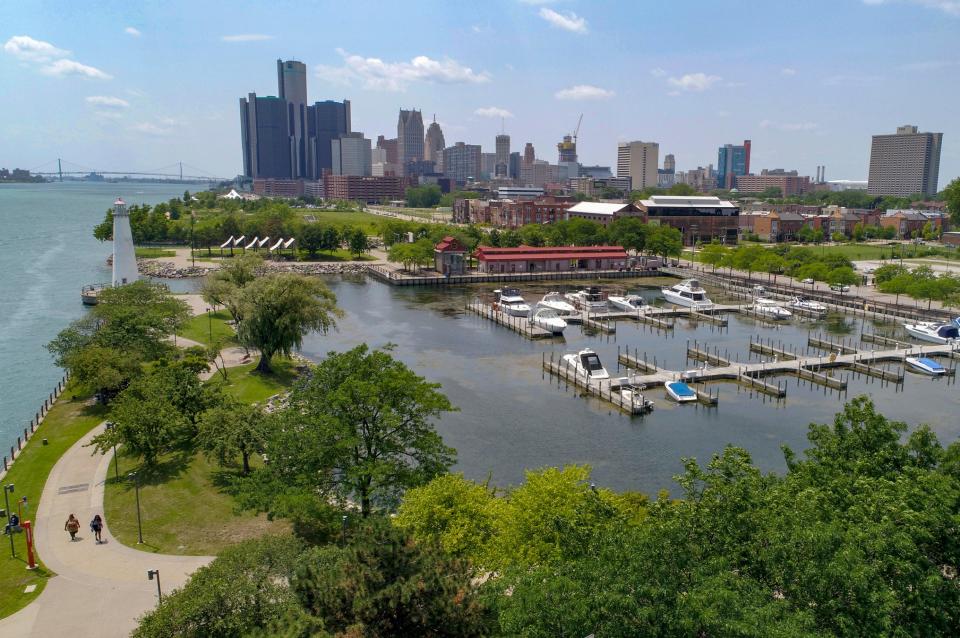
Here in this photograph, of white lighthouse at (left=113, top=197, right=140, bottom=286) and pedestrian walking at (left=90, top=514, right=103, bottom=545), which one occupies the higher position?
white lighthouse at (left=113, top=197, right=140, bottom=286)

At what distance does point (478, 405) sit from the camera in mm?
35812

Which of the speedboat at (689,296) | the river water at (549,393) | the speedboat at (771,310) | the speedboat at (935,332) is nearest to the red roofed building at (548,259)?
the river water at (549,393)

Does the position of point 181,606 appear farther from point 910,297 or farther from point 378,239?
point 378,239

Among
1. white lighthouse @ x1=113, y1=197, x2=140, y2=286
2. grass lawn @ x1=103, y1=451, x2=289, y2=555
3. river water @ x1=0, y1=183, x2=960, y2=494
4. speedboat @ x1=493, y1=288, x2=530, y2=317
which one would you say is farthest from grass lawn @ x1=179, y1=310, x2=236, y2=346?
speedboat @ x1=493, y1=288, x2=530, y2=317

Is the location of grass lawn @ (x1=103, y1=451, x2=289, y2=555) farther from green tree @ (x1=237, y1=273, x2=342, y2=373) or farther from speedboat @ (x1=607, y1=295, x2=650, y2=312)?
speedboat @ (x1=607, y1=295, x2=650, y2=312)

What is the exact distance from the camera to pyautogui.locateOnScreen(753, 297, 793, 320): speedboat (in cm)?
5869

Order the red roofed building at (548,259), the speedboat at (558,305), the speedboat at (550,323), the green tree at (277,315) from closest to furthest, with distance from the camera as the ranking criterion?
the green tree at (277,315)
the speedboat at (550,323)
the speedboat at (558,305)
the red roofed building at (548,259)

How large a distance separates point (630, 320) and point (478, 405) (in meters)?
27.0

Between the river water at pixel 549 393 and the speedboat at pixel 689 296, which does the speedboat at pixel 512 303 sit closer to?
the river water at pixel 549 393

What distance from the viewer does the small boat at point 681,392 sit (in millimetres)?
37094

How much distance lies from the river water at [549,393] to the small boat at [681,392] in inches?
28.0

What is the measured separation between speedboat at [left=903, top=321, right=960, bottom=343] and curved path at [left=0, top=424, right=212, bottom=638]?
4987cm

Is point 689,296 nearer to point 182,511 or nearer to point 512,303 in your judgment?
point 512,303

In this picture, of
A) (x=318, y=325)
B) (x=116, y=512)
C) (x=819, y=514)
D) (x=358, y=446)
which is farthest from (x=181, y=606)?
(x=318, y=325)
